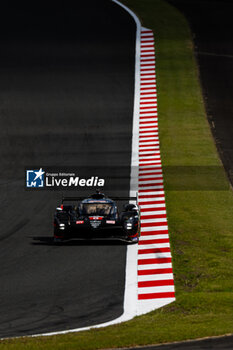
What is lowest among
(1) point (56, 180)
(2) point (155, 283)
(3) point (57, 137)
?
(3) point (57, 137)

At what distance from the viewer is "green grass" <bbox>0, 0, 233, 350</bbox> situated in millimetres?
17453

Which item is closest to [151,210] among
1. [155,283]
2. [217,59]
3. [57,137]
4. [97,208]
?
[97,208]

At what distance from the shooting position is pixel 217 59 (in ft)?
170

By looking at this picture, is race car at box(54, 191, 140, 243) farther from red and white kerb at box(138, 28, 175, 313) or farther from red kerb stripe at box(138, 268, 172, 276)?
red kerb stripe at box(138, 268, 172, 276)

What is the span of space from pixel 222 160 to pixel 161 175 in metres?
3.56

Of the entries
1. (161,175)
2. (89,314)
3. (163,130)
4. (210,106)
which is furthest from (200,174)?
(89,314)

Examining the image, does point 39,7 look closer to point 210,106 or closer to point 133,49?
point 133,49

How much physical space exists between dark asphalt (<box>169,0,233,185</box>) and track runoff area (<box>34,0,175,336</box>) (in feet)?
10.1

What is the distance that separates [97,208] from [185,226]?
3624mm

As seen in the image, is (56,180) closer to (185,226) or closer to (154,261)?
(185,226)

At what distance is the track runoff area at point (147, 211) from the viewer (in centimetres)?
2241

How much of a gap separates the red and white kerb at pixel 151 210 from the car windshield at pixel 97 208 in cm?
156
